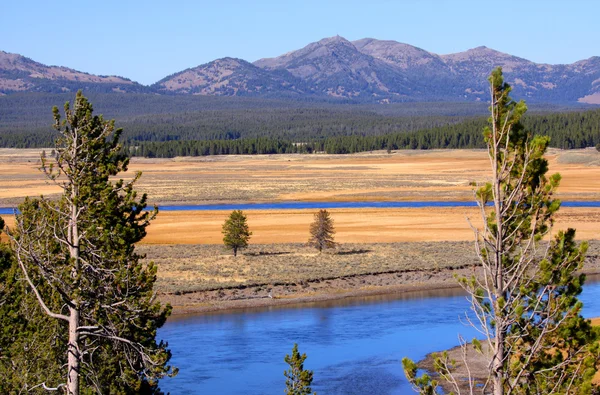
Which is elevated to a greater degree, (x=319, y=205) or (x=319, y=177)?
(x=319, y=177)

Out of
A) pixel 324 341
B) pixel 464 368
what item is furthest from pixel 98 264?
pixel 324 341

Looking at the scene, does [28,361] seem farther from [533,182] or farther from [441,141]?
[441,141]

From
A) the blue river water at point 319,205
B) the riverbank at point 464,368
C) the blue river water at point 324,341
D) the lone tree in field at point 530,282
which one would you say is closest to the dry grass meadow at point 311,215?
the blue river water at point 319,205

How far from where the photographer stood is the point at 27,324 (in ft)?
72.5

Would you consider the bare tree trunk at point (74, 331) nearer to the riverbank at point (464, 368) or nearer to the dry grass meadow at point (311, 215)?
the dry grass meadow at point (311, 215)

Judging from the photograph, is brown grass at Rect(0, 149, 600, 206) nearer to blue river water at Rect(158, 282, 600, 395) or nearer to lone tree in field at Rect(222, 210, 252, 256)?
lone tree in field at Rect(222, 210, 252, 256)

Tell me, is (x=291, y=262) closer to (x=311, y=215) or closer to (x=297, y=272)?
(x=297, y=272)

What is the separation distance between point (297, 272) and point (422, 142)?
129 metres

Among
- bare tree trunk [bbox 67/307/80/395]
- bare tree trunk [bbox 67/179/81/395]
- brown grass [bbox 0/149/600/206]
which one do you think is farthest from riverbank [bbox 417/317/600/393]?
brown grass [bbox 0/149/600/206]

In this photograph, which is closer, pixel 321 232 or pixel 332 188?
pixel 321 232

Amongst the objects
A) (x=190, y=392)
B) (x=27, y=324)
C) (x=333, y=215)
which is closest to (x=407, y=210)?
(x=333, y=215)

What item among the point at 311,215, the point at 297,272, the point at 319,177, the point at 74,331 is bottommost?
the point at 297,272

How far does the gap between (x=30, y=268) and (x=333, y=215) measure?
53.4 meters

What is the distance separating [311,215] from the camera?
2872 inches
